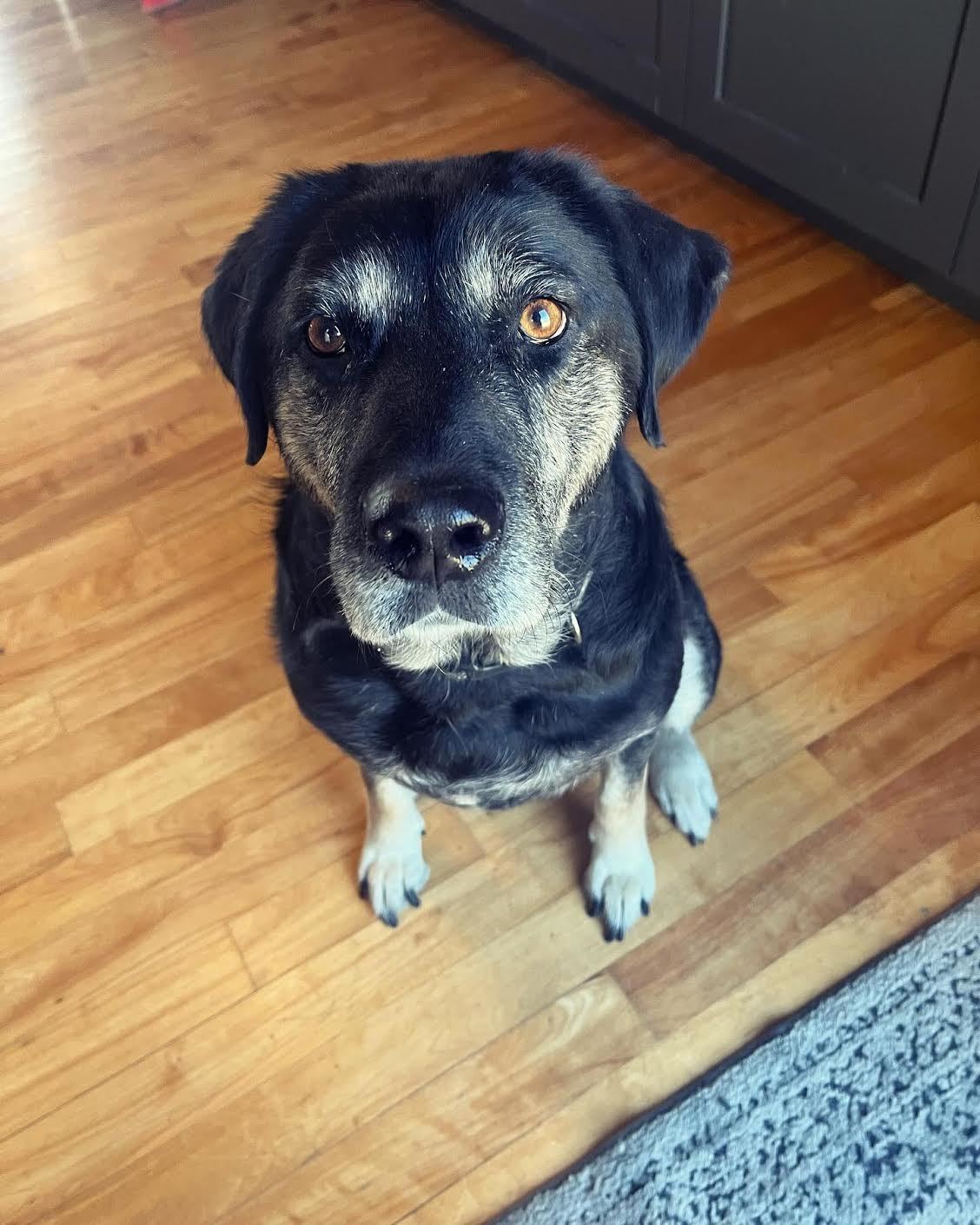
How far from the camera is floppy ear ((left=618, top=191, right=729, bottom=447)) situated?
128 centimetres

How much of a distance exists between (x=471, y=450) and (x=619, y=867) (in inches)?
34.1

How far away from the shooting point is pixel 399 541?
1.08m

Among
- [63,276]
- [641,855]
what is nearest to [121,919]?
[641,855]

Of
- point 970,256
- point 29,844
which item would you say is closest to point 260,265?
point 29,844

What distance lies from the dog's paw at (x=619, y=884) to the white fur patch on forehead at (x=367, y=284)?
3.10ft

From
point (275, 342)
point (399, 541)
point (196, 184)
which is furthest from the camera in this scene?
point (196, 184)

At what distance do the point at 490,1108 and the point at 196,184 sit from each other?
303cm

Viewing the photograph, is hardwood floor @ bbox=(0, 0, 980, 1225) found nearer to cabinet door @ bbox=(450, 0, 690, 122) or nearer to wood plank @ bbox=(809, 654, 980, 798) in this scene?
wood plank @ bbox=(809, 654, 980, 798)

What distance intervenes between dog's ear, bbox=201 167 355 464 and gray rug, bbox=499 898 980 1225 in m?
1.21

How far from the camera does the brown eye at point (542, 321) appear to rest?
3.93ft

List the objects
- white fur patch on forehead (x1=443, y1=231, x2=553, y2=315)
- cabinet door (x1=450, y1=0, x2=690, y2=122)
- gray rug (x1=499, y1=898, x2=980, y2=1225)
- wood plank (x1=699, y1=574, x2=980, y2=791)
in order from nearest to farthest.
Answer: white fur patch on forehead (x1=443, y1=231, x2=553, y2=315) < gray rug (x1=499, y1=898, x2=980, y2=1225) < wood plank (x1=699, y1=574, x2=980, y2=791) < cabinet door (x1=450, y1=0, x2=690, y2=122)

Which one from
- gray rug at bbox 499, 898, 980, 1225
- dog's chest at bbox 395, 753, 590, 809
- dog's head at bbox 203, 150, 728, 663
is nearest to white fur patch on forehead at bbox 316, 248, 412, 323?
dog's head at bbox 203, 150, 728, 663

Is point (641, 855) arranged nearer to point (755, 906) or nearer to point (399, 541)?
point (755, 906)

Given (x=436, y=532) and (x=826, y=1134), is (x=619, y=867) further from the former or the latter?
(x=436, y=532)
